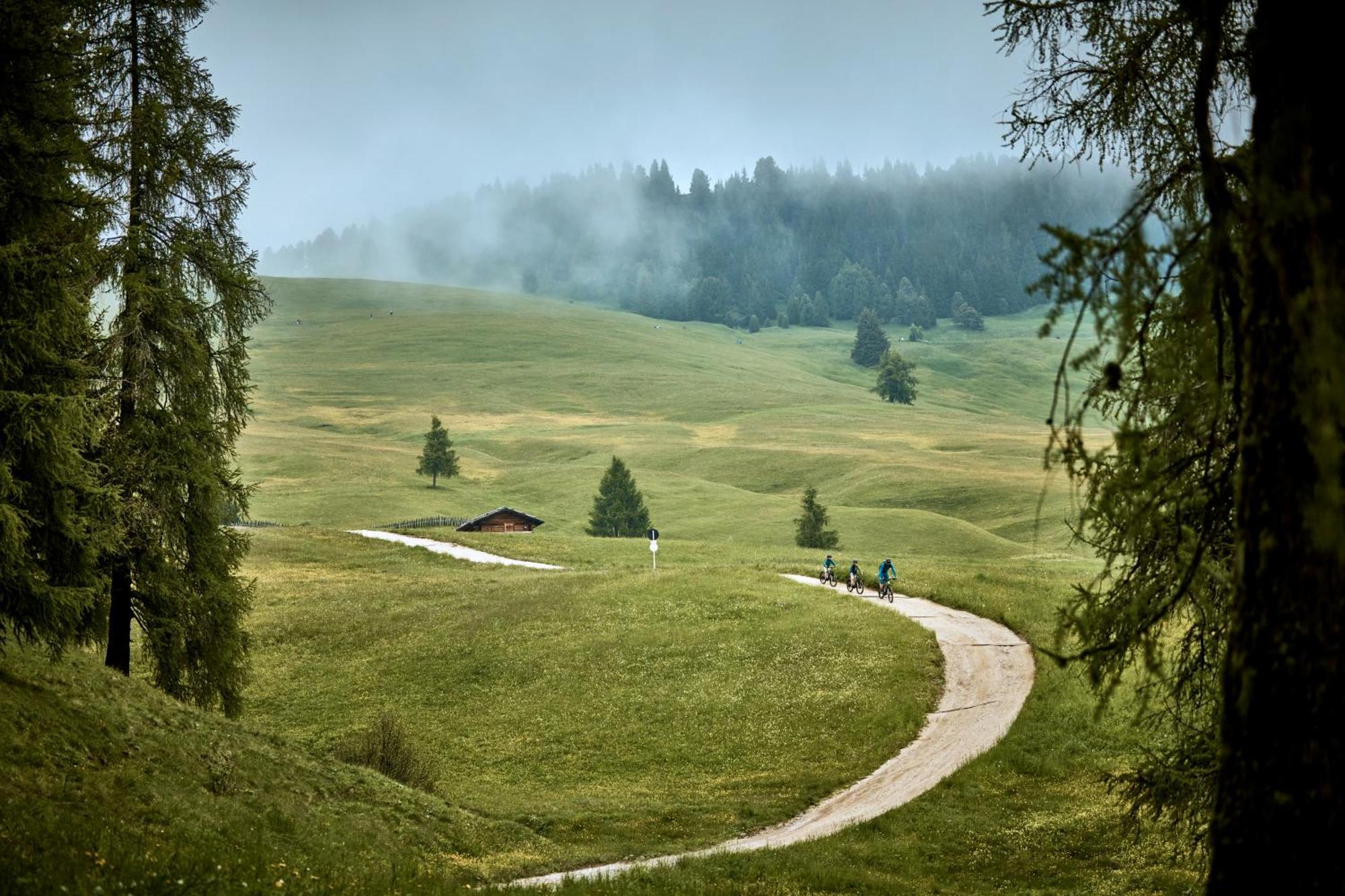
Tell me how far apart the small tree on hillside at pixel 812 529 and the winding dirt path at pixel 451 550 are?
24.9 metres

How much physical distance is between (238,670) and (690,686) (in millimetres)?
13608

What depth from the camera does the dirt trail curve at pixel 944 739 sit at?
63.7 ft

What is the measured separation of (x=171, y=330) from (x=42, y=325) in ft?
24.5

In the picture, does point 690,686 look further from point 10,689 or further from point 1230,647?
point 1230,647

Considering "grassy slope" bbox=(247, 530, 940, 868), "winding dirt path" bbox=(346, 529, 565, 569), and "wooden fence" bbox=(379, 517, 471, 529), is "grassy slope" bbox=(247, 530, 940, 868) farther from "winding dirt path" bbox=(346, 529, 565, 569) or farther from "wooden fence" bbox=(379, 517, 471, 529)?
"wooden fence" bbox=(379, 517, 471, 529)

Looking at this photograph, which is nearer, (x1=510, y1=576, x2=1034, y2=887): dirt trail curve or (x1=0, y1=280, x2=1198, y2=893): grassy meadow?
(x1=0, y1=280, x2=1198, y2=893): grassy meadow

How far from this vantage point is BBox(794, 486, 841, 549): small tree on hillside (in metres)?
78.8

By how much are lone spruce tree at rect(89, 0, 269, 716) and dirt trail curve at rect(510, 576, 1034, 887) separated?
1083cm

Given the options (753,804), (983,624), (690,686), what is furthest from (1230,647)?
(983,624)

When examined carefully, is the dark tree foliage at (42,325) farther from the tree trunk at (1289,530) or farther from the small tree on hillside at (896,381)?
the small tree on hillside at (896,381)

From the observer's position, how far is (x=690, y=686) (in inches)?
1280

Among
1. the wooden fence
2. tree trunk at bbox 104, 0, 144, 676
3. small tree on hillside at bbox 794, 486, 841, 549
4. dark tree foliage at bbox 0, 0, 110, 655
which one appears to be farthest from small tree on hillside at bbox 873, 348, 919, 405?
dark tree foliage at bbox 0, 0, 110, 655

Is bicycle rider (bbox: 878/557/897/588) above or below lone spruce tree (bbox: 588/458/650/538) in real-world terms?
above

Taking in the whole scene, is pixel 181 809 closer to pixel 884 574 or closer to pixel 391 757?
pixel 391 757
